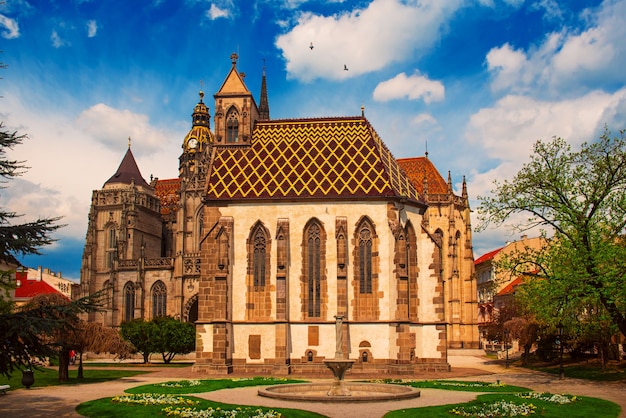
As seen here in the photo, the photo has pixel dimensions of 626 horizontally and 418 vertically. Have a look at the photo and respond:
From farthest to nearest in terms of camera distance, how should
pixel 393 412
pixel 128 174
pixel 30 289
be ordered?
pixel 128 174
pixel 30 289
pixel 393 412

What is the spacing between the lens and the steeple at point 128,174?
74412 mm

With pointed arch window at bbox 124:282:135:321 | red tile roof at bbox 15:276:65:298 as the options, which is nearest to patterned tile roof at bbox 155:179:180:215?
pointed arch window at bbox 124:282:135:321

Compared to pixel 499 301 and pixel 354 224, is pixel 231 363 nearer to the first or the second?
pixel 354 224

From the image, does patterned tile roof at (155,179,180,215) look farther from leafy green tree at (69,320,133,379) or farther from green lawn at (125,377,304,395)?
green lawn at (125,377,304,395)

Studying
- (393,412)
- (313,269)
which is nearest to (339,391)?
(393,412)

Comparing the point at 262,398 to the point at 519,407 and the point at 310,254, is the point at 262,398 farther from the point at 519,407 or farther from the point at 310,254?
the point at 310,254

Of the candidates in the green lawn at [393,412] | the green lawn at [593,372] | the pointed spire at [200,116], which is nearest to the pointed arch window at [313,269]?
the green lawn at [393,412]

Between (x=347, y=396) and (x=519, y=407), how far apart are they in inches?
242

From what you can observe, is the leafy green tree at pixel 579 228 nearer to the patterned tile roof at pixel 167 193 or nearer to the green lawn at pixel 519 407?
the green lawn at pixel 519 407

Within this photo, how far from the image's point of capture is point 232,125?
44.1 m

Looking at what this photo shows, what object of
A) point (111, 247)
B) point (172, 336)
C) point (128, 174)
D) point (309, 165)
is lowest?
point (172, 336)

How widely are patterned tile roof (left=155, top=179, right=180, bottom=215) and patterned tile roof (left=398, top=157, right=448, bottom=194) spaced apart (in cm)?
2931

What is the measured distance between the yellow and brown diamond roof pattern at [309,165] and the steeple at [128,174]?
34609 millimetres

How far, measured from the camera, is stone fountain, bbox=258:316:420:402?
74.2ft
